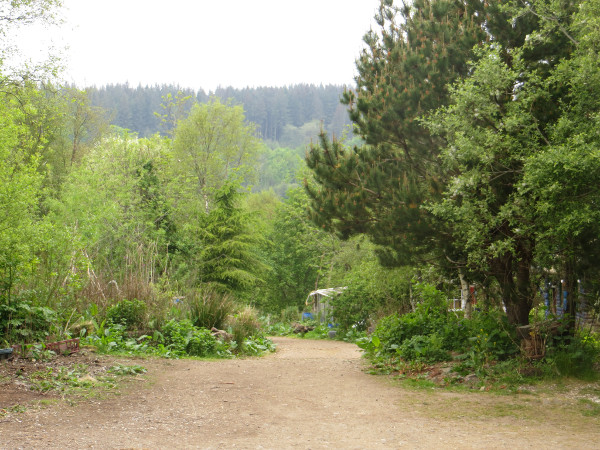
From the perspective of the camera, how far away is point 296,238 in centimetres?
3381

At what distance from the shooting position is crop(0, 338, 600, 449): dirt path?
4617 mm

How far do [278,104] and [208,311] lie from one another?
79.8m

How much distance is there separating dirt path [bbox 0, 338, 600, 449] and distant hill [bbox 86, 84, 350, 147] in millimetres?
69964

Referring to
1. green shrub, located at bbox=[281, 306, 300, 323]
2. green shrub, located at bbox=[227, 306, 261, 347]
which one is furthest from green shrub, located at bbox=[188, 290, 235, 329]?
green shrub, located at bbox=[281, 306, 300, 323]

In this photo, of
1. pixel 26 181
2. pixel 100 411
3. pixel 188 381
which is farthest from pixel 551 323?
pixel 26 181

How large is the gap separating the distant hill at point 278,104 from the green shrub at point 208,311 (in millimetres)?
64913

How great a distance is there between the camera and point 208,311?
39.5 feet

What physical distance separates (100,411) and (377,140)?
20.1 feet

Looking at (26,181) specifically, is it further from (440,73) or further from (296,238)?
(296,238)

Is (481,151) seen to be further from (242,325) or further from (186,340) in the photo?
(242,325)

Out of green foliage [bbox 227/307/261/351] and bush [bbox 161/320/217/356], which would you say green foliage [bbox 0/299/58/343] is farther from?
green foliage [bbox 227/307/261/351]

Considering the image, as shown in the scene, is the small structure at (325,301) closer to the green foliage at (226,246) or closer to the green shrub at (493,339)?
the green foliage at (226,246)

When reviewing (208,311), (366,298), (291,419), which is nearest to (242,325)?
(208,311)

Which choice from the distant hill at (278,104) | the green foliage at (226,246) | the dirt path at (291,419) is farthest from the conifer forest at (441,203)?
the distant hill at (278,104)
